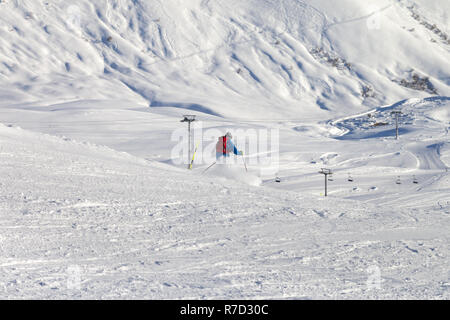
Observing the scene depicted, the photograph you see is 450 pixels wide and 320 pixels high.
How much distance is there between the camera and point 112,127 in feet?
121

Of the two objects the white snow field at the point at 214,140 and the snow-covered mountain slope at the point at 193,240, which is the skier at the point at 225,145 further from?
the snow-covered mountain slope at the point at 193,240

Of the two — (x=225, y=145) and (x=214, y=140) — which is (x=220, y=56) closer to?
(x=214, y=140)

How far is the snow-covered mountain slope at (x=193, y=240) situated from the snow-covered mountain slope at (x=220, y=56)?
4166cm

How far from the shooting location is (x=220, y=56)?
66312 millimetres

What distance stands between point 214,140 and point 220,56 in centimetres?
3420

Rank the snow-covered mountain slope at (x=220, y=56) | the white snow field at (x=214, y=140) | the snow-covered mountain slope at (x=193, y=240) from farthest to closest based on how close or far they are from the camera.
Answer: the snow-covered mountain slope at (x=220, y=56), the white snow field at (x=214, y=140), the snow-covered mountain slope at (x=193, y=240)

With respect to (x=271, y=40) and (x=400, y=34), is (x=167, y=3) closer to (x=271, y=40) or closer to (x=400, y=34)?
(x=271, y=40)

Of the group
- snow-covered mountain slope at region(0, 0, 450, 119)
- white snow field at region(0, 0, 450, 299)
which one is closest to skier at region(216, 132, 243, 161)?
white snow field at region(0, 0, 450, 299)

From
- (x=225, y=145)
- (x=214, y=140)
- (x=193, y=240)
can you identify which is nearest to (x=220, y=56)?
(x=214, y=140)

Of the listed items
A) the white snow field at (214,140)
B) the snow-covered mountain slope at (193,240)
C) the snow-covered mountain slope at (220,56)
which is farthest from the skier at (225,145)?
the snow-covered mountain slope at (220,56)

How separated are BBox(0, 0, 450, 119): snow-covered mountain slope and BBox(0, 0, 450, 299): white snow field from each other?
0.24 m

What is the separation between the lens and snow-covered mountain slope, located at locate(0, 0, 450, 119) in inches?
2229

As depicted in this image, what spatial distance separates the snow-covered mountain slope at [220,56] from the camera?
5662 centimetres
